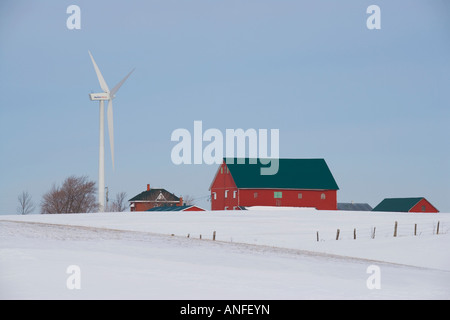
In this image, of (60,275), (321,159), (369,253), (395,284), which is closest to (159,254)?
(60,275)

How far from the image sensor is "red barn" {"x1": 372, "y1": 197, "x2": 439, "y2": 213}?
106 meters

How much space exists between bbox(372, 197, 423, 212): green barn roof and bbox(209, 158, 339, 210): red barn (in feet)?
86.8

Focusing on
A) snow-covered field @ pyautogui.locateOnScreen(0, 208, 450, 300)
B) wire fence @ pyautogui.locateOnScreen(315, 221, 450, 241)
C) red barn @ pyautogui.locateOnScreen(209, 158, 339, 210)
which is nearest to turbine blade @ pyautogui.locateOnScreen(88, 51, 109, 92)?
red barn @ pyautogui.locateOnScreen(209, 158, 339, 210)

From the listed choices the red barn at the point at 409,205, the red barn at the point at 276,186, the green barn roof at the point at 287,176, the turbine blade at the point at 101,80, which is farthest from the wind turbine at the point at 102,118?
the red barn at the point at 409,205

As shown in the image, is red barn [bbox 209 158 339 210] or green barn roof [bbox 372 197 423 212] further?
green barn roof [bbox 372 197 423 212]

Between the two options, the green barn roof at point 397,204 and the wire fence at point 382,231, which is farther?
the green barn roof at point 397,204

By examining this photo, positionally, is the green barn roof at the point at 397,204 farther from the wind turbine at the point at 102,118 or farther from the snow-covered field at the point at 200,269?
the snow-covered field at the point at 200,269

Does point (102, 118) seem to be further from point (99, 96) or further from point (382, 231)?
point (382, 231)

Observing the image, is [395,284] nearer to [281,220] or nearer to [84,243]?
[84,243]

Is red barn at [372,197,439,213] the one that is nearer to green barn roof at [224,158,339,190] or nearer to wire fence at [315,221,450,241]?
green barn roof at [224,158,339,190]

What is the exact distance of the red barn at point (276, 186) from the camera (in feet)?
271

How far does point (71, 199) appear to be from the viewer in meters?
95.1

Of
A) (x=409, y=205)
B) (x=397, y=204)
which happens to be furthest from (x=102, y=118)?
(x=397, y=204)

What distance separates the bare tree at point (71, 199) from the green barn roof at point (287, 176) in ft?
78.1
